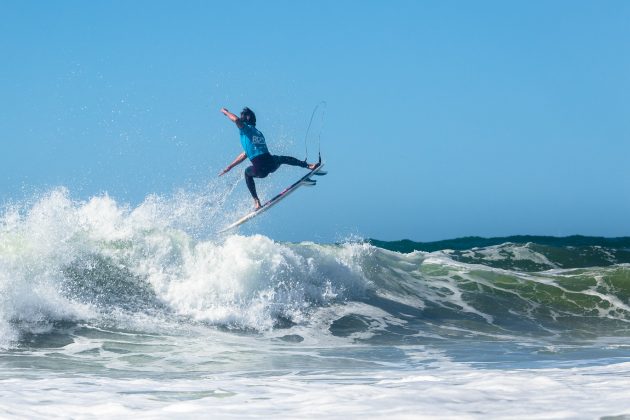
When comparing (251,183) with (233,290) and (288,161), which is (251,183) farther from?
(233,290)

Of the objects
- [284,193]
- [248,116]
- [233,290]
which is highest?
[248,116]

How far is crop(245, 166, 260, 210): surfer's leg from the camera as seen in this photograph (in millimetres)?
13883

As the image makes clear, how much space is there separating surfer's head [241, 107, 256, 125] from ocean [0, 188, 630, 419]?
7.19 ft

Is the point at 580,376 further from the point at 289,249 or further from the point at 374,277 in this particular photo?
the point at 374,277

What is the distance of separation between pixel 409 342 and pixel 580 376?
425 cm

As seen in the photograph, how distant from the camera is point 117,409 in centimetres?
543

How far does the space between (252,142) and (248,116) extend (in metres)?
0.51

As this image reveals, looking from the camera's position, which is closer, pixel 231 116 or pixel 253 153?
pixel 231 116

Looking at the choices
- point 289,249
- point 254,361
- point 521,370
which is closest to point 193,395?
point 254,361

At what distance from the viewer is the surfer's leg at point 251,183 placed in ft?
45.5

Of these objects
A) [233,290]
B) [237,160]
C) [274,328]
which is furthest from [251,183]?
[274,328]

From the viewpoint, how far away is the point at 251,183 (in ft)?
46.2

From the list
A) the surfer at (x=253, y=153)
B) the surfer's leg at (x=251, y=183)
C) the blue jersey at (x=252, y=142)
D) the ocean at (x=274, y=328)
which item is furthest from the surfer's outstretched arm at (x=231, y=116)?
the ocean at (x=274, y=328)

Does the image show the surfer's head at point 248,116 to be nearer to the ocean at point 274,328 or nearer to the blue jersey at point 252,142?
the blue jersey at point 252,142
